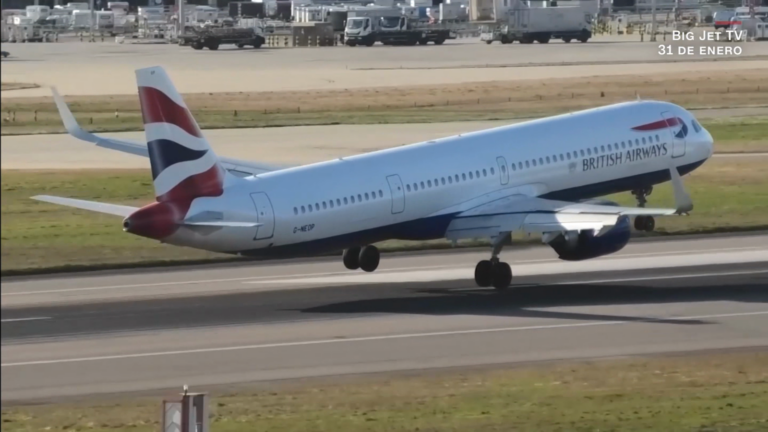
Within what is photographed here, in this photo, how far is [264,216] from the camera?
3809 centimetres

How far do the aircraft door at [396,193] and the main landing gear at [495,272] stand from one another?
3.12 metres

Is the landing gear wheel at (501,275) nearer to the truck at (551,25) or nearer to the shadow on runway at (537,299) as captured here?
the shadow on runway at (537,299)

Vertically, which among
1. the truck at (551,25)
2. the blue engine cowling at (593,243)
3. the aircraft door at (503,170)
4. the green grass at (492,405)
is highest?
the truck at (551,25)

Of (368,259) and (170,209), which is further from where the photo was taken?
(368,259)

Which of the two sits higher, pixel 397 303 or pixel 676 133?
pixel 676 133

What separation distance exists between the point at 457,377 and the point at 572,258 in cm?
1503

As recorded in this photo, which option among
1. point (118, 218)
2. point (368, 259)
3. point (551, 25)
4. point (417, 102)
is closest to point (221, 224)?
point (368, 259)

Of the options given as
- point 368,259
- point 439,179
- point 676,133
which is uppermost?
point 676,133

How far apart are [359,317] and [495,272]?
6257 millimetres

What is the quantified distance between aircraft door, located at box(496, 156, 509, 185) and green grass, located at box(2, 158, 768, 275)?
6.63 m

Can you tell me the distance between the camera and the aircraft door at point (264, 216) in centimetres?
3800

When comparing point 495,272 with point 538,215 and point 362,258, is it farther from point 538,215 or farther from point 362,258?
point 362,258

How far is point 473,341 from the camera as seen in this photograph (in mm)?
34281

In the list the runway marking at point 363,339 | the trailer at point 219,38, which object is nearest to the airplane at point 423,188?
the runway marking at point 363,339
